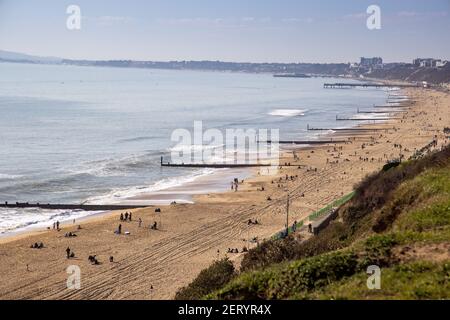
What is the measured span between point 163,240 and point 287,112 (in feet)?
255

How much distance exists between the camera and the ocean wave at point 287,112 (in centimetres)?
9616

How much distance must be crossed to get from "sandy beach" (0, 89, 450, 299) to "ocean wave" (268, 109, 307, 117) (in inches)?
1972

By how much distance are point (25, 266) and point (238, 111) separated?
7928 cm

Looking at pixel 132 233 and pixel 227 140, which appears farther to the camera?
pixel 227 140

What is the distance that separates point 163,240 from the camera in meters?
26.5

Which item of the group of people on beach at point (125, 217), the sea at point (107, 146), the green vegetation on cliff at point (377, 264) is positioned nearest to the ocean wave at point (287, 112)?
the sea at point (107, 146)

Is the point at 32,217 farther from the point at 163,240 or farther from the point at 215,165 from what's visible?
the point at 215,165

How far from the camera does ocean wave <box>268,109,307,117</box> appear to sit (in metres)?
96.2

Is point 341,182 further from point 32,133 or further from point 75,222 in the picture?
point 32,133

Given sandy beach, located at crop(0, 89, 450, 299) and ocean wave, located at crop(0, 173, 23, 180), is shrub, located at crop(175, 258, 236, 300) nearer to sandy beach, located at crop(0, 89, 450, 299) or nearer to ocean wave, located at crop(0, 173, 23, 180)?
sandy beach, located at crop(0, 89, 450, 299)

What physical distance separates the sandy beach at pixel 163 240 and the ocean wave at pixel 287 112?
50.1 m

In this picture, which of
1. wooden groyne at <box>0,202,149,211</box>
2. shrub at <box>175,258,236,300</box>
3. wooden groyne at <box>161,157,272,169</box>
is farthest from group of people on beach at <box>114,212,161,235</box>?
wooden groyne at <box>161,157,272,169</box>

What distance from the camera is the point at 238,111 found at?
330 feet

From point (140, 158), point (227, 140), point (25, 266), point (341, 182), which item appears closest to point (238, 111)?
point (227, 140)
